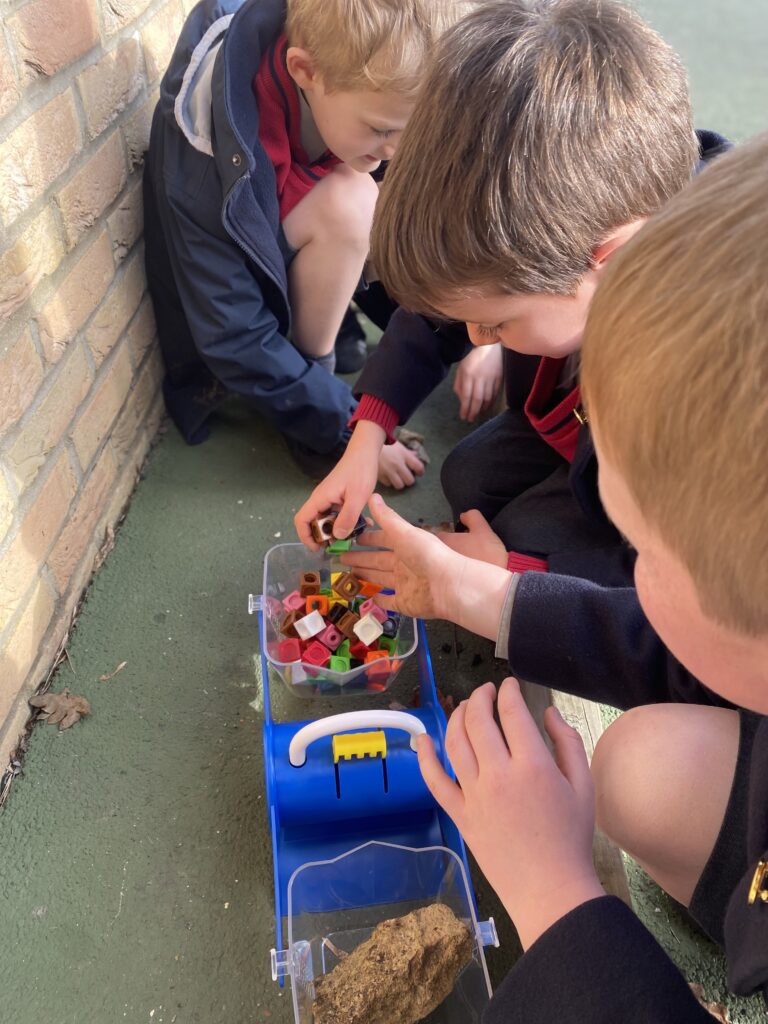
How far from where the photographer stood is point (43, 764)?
1049 millimetres

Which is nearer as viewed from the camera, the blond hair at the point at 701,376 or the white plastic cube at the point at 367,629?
the blond hair at the point at 701,376

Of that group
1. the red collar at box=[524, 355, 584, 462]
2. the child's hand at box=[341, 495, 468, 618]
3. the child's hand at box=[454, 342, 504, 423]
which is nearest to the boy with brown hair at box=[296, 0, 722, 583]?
the red collar at box=[524, 355, 584, 462]

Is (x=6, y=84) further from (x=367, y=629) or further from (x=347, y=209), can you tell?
(x=367, y=629)

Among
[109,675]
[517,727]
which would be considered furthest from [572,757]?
[109,675]

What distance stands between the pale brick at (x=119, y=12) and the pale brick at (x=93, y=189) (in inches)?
5.7

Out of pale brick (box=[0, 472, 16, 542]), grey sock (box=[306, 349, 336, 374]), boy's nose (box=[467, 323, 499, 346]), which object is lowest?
grey sock (box=[306, 349, 336, 374])

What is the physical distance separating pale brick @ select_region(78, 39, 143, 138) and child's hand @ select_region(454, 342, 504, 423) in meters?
0.71

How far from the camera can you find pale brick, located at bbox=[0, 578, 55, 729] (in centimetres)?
102

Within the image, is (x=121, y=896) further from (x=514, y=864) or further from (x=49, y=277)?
(x=49, y=277)

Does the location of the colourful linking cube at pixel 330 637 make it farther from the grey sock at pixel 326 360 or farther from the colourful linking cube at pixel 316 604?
the grey sock at pixel 326 360

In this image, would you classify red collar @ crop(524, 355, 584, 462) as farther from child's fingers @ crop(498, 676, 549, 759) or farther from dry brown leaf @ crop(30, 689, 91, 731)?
dry brown leaf @ crop(30, 689, 91, 731)

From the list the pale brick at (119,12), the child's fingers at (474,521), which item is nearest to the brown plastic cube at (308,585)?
the child's fingers at (474,521)

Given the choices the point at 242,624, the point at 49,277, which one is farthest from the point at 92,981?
the point at 49,277

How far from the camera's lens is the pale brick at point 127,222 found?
1264 millimetres
